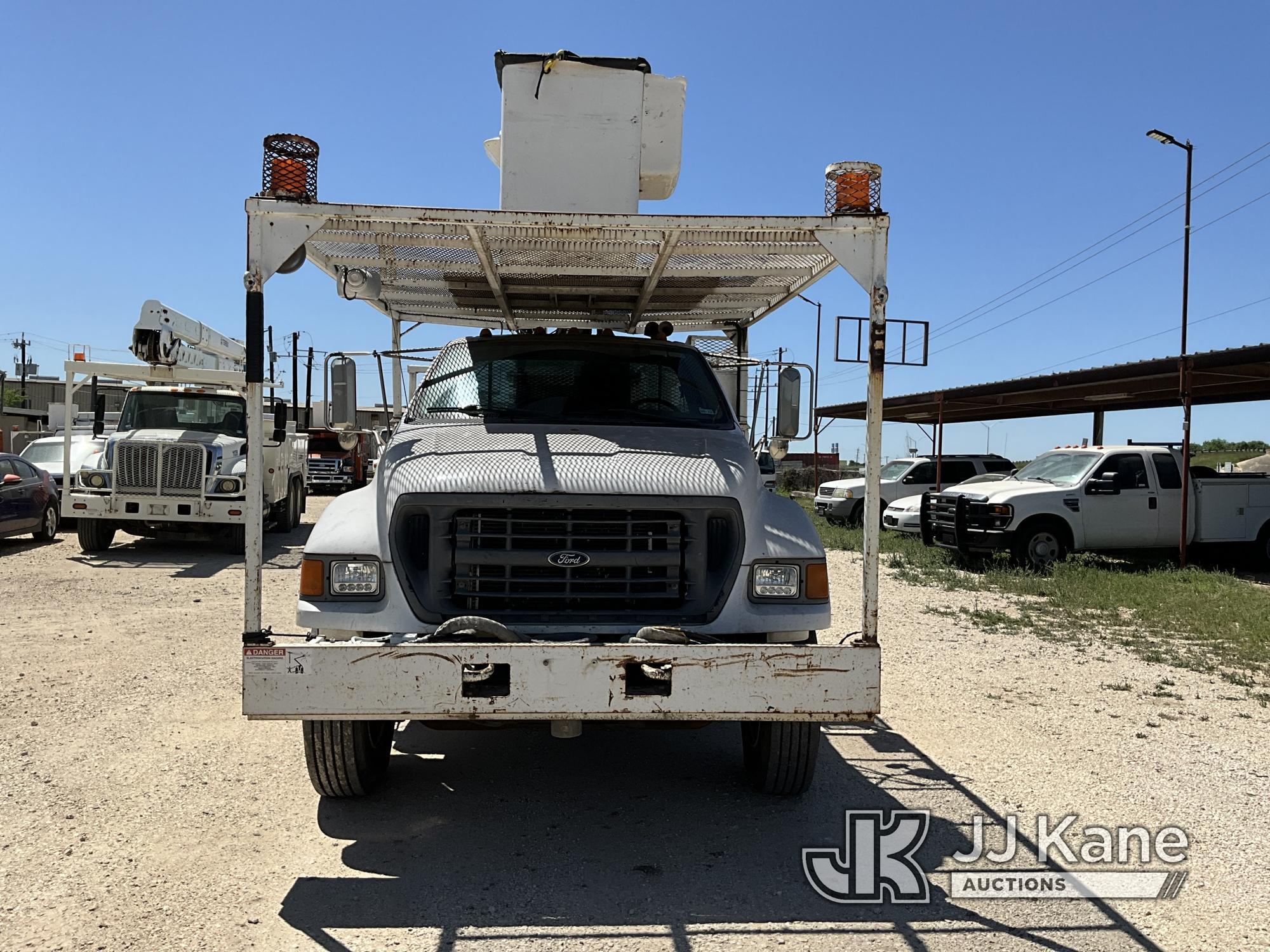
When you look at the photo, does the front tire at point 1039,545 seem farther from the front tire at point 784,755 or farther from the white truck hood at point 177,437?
the white truck hood at point 177,437

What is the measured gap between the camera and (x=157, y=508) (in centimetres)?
1439

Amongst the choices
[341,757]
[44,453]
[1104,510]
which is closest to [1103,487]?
[1104,510]

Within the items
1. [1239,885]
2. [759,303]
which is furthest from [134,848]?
[759,303]

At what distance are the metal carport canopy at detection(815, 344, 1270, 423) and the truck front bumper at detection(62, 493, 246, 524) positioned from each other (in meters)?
9.25

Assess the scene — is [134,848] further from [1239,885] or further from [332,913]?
[1239,885]

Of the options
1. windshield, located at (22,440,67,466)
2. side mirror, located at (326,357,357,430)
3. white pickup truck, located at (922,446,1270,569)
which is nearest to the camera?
side mirror, located at (326,357,357,430)

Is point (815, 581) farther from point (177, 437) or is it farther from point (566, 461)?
point (177, 437)

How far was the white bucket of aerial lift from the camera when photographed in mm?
5348

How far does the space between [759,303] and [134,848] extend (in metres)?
4.79

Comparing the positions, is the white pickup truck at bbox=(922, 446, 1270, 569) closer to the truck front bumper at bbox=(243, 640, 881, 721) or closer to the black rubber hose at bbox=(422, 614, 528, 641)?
the truck front bumper at bbox=(243, 640, 881, 721)

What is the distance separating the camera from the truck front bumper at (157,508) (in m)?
14.2

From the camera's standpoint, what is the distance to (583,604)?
4.24 meters

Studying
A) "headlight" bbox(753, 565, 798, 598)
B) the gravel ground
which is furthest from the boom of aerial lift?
"headlight" bbox(753, 565, 798, 598)

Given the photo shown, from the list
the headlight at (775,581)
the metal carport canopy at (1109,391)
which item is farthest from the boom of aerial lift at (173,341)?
the headlight at (775,581)
